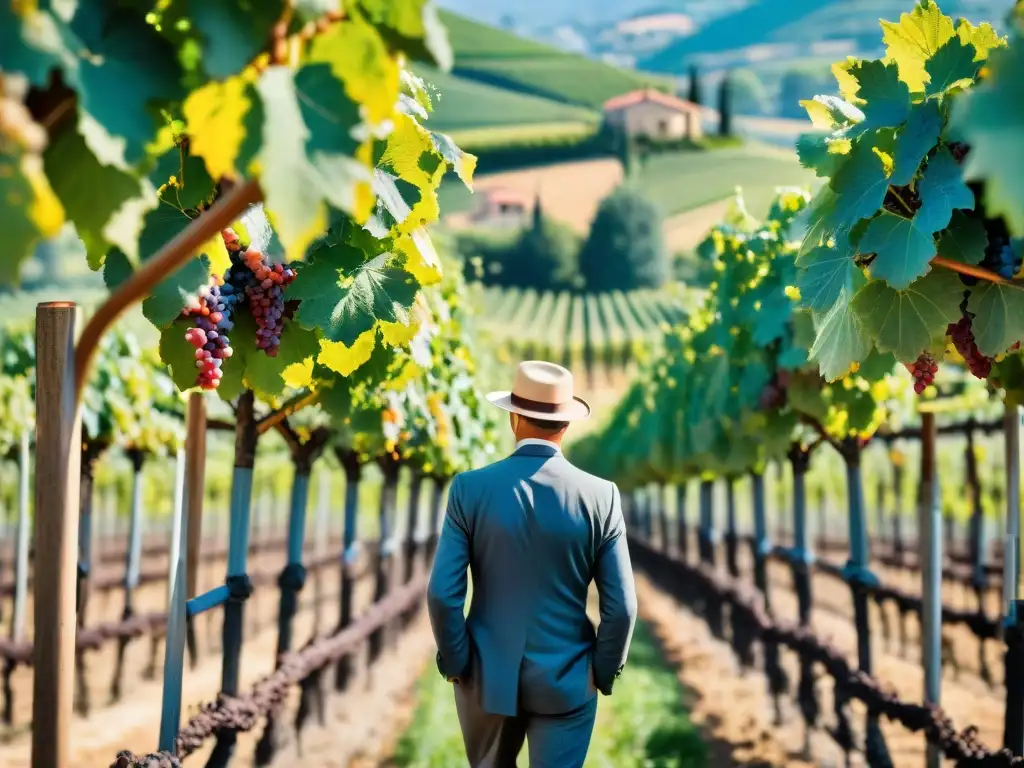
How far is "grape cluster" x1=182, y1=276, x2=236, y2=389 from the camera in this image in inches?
125

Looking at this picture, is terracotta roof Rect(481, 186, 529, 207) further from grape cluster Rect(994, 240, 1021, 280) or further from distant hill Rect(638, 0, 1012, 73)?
grape cluster Rect(994, 240, 1021, 280)

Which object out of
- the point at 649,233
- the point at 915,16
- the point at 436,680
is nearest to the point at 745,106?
the point at 649,233

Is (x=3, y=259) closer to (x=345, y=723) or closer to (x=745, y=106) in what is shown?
(x=345, y=723)

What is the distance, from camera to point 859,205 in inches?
123

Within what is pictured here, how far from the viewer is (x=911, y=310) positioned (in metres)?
3.34

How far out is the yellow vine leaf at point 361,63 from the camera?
1.91 metres

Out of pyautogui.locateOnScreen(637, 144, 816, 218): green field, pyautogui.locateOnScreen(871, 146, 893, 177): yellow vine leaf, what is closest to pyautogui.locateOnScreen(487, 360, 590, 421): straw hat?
pyautogui.locateOnScreen(871, 146, 893, 177): yellow vine leaf

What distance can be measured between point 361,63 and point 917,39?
1.90 meters

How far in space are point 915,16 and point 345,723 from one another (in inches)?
272

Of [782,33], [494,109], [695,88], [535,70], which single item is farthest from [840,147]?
[782,33]

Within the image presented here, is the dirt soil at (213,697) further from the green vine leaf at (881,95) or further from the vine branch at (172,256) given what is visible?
the green vine leaf at (881,95)

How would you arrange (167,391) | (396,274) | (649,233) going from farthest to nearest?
(649,233) < (167,391) < (396,274)

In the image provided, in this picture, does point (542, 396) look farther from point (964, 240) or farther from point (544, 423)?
point (964, 240)

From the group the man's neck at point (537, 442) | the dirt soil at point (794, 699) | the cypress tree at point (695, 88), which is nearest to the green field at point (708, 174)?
the cypress tree at point (695, 88)
